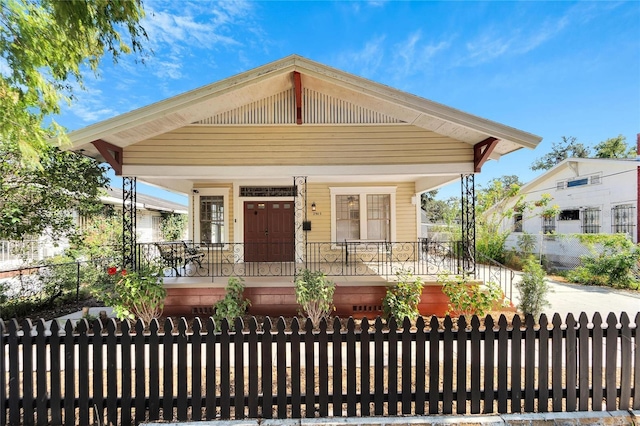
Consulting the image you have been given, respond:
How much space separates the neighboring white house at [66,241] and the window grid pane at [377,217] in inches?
294

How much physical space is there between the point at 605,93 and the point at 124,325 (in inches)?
1259

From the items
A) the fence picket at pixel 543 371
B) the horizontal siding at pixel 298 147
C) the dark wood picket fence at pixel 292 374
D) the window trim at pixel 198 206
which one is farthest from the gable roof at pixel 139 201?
the fence picket at pixel 543 371

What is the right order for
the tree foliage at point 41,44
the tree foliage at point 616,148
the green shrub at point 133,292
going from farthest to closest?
the tree foliage at point 616,148 → the green shrub at point 133,292 → the tree foliage at point 41,44

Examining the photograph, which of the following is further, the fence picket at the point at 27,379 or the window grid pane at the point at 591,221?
the window grid pane at the point at 591,221

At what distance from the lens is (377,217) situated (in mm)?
10211

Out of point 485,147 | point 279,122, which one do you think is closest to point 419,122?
point 485,147

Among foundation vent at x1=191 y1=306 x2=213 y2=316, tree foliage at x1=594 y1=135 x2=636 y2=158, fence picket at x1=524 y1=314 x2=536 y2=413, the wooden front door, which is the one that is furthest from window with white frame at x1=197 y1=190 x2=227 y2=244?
tree foliage at x1=594 y1=135 x2=636 y2=158

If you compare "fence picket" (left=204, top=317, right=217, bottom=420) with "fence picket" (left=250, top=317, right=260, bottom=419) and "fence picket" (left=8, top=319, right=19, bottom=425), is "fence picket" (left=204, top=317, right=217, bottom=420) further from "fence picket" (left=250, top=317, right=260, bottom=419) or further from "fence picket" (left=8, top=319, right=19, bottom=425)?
"fence picket" (left=8, top=319, right=19, bottom=425)

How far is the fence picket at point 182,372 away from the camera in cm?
277

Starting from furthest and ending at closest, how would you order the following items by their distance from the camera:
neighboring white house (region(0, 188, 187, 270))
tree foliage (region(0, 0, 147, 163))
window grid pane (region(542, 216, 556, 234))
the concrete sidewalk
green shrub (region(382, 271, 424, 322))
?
1. window grid pane (region(542, 216, 556, 234))
2. neighboring white house (region(0, 188, 187, 270))
3. green shrub (region(382, 271, 424, 322))
4. tree foliage (region(0, 0, 147, 163))
5. the concrete sidewalk

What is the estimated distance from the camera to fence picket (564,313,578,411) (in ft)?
9.58

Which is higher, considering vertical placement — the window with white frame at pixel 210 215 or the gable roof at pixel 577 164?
the gable roof at pixel 577 164

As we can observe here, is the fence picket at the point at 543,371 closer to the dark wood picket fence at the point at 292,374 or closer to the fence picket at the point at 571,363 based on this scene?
the dark wood picket fence at the point at 292,374

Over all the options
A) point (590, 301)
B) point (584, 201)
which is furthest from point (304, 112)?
point (584, 201)
